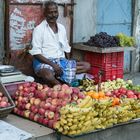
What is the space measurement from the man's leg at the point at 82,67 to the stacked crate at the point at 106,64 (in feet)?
1.11

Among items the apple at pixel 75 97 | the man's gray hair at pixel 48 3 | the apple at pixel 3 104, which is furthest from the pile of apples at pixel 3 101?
the man's gray hair at pixel 48 3

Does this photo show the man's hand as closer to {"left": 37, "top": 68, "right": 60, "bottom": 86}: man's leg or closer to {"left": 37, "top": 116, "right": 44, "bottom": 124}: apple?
{"left": 37, "top": 68, "right": 60, "bottom": 86}: man's leg

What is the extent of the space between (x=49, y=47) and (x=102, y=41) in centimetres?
111

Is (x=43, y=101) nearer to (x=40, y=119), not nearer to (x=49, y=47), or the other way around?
(x=40, y=119)

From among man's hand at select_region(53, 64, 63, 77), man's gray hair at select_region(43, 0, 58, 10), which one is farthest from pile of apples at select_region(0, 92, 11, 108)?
man's gray hair at select_region(43, 0, 58, 10)

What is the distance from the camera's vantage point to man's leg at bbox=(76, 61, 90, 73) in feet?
24.0

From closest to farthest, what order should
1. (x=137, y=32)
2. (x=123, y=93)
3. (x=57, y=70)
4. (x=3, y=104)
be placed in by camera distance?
(x=3, y=104), (x=123, y=93), (x=57, y=70), (x=137, y=32)

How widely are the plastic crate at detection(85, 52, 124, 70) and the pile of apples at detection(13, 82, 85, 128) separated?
2.27 m

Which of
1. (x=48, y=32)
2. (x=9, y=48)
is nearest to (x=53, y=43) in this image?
(x=48, y=32)

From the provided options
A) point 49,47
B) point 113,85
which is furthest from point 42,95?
point 49,47

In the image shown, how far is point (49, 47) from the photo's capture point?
272 inches

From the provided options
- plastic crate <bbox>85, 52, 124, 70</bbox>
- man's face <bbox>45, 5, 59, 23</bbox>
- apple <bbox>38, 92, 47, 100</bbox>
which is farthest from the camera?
plastic crate <bbox>85, 52, 124, 70</bbox>

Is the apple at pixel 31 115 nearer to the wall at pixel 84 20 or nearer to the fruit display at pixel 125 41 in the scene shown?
the wall at pixel 84 20

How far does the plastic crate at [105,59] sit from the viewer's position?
25.1 ft
